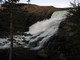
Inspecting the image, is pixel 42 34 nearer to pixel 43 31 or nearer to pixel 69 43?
pixel 43 31

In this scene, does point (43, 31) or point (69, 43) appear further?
point (43, 31)

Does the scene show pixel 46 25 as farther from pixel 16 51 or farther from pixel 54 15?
pixel 16 51

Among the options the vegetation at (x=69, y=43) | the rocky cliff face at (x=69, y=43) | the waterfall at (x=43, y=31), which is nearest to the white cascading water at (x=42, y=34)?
the waterfall at (x=43, y=31)

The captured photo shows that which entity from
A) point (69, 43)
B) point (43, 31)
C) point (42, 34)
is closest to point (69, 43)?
point (69, 43)

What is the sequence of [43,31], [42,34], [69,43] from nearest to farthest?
[69,43] < [42,34] < [43,31]

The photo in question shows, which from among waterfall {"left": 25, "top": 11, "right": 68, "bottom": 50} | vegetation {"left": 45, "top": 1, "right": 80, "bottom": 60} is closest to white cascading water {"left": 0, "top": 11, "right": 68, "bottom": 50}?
waterfall {"left": 25, "top": 11, "right": 68, "bottom": 50}

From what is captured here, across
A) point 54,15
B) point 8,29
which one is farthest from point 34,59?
point 54,15

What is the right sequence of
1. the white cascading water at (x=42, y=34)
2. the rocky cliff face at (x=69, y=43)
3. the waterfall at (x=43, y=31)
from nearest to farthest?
the rocky cliff face at (x=69, y=43) → the white cascading water at (x=42, y=34) → the waterfall at (x=43, y=31)

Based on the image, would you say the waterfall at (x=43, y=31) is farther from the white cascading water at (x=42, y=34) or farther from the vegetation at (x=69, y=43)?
the vegetation at (x=69, y=43)

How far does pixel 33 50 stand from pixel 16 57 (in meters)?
2.64

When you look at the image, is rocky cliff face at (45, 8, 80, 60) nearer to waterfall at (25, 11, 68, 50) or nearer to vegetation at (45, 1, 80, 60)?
vegetation at (45, 1, 80, 60)

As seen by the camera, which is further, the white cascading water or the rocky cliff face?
the white cascading water

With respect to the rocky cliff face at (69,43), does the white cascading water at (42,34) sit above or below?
below

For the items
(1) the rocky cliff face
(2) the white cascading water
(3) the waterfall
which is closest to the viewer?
(1) the rocky cliff face
